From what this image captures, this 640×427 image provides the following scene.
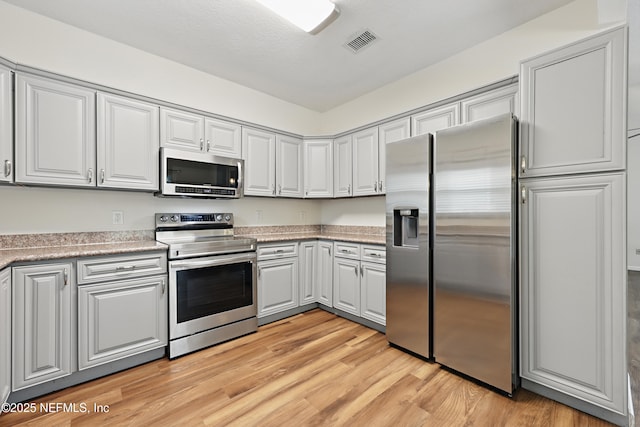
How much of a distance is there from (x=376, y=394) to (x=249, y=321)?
1453 millimetres

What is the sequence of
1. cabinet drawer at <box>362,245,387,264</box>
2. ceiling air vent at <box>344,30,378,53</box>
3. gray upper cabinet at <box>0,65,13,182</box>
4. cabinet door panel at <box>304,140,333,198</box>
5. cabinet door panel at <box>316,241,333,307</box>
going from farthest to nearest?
cabinet door panel at <box>304,140,333,198</box>
cabinet door panel at <box>316,241,333,307</box>
cabinet drawer at <box>362,245,387,264</box>
ceiling air vent at <box>344,30,378,53</box>
gray upper cabinet at <box>0,65,13,182</box>

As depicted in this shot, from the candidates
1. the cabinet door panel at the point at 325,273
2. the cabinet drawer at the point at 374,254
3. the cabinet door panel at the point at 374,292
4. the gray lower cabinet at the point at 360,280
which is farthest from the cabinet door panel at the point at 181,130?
the cabinet door panel at the point at 374,292

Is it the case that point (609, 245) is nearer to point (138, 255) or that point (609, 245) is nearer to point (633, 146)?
point (138, 255)

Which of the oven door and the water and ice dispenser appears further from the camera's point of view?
the water and ice dispenser

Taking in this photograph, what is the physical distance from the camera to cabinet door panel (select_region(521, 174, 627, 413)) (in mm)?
1600

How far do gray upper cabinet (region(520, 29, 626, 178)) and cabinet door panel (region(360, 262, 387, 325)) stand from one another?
150 cm

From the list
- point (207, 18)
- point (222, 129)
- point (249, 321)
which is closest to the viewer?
point (207, 18)

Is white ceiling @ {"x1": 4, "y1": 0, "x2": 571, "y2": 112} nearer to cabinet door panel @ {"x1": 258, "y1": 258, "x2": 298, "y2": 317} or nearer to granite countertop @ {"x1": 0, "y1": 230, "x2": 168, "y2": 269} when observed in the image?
granite countertop @ {"x1": 0, "y1": 230, "x2": 168, "y2": 269}

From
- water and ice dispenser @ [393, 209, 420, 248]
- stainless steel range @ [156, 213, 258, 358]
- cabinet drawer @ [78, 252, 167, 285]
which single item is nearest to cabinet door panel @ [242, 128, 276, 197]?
stainless steel range @ [156, 213, 258, 358]

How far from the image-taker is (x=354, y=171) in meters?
3.53

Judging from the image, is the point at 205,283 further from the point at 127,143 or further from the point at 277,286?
the point at 127,143

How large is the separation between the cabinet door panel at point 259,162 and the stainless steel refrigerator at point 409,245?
1.49m

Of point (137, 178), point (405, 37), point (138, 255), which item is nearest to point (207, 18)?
point (137, 178)

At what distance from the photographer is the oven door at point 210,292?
95.6 inches
